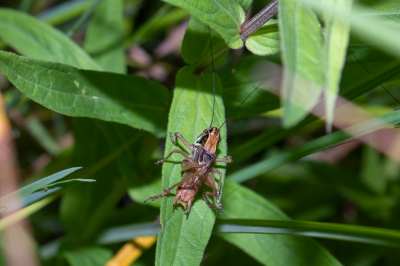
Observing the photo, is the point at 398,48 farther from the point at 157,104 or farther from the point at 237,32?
the point at 157,104

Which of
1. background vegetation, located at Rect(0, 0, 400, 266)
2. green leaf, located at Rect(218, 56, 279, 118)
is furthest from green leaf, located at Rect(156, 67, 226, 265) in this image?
green leaf, located at Rect(218, 56, 279, 118)

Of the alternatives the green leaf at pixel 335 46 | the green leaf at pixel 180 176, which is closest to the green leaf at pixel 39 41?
the green leaf at pixel 180 176

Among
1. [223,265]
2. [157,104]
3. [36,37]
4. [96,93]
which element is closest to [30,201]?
[96,93]

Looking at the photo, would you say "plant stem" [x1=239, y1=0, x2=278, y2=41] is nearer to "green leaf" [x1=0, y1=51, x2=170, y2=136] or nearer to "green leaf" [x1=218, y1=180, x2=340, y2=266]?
"green leaf" [x1=0, y1=51, x2=170, y2=136]

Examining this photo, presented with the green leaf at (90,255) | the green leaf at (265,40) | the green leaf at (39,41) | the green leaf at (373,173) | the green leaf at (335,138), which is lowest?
the green leaf at (90,255)

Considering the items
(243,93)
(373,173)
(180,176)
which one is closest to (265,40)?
(243,93)

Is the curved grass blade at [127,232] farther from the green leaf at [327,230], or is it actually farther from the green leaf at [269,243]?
the green leaf at [327,230]
